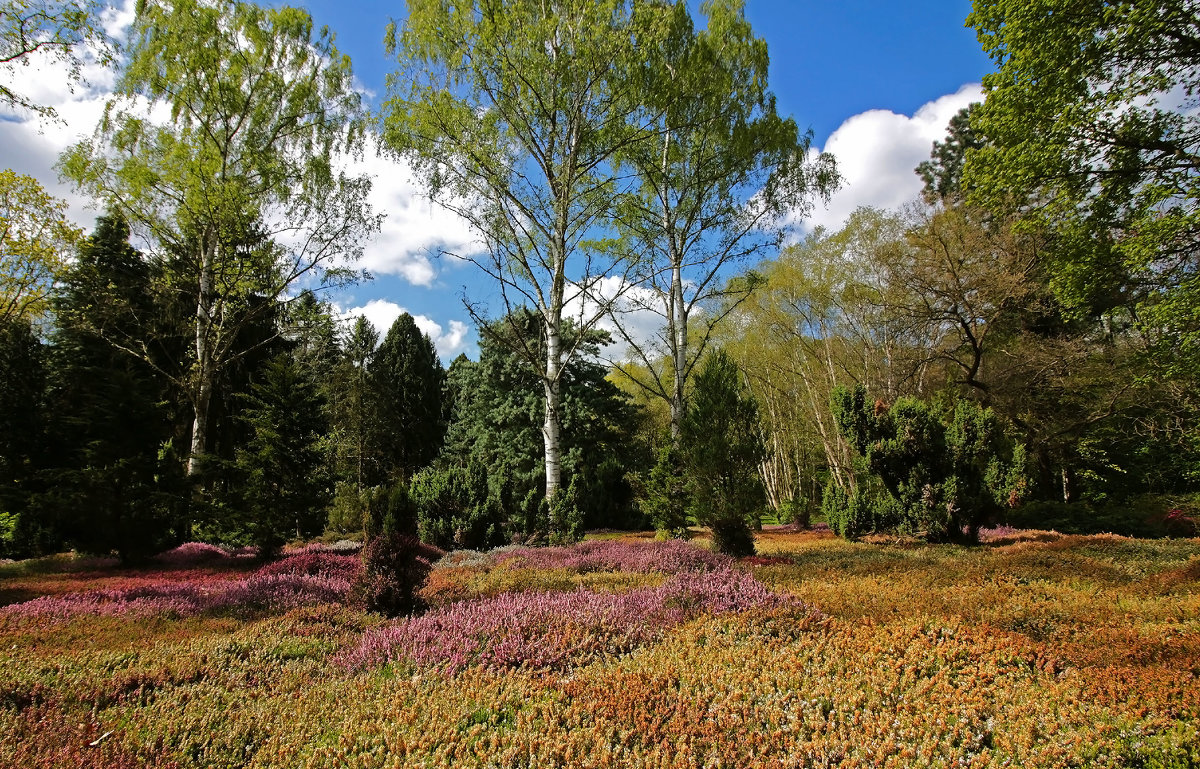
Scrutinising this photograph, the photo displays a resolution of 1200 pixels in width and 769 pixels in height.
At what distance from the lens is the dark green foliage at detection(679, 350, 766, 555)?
371 inches

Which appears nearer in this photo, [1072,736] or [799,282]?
[1072,736]

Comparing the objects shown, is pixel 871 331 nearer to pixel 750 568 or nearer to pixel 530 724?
pixel 750 568

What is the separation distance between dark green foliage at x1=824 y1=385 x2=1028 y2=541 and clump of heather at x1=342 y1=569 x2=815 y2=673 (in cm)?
636

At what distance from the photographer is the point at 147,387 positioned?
1116 cm

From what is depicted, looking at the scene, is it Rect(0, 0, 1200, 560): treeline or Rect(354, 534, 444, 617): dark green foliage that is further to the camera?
Rect(0, 0, 1200, 560): treeline

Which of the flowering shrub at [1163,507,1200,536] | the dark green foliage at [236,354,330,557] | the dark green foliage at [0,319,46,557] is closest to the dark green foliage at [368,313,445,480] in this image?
the dark green foliage at [0,319,46,557]

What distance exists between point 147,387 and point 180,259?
5.88m

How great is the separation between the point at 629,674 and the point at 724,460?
240 inches

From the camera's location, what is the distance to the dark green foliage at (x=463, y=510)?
13094 mm

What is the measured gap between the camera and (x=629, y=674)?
3.86 meters

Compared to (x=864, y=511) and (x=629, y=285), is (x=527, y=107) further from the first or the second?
(x=864, y=511)

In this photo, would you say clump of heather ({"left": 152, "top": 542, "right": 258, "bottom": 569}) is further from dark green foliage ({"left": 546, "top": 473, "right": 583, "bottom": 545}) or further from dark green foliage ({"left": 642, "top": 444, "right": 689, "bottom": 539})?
dark green foliage ({"left": 642, "top": 444, "right": 689, "bottom": 539})

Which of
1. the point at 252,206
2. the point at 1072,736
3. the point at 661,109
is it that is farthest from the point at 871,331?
the point at 252,206

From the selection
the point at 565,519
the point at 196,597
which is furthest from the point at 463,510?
the point at 196,597
